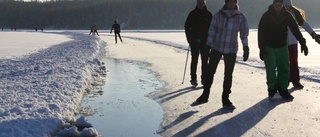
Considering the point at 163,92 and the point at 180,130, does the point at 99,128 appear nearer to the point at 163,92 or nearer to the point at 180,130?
the point at 180,130

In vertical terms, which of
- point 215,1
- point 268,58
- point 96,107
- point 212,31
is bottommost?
point 96,107

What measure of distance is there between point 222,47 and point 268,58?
1.17m

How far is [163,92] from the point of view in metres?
7.26

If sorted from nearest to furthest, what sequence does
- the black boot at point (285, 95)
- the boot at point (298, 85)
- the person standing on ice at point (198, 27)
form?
the black boot at point (285, 95)
the person standing on ice at point (198, 27)
the boot at point (298, 85)

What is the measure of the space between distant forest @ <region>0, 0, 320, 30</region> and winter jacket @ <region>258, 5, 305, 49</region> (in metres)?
125

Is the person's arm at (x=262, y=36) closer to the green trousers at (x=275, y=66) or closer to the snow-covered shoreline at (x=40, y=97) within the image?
the green trousers at (x=275, y=66)

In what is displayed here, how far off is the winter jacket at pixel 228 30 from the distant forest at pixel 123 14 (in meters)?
126

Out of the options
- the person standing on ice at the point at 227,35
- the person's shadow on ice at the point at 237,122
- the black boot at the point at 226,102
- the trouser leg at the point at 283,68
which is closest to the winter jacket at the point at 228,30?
the person standing on ice at the point at 227,35

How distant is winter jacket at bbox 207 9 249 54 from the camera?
5.62 m

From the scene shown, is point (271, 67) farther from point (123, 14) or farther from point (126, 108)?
point (123, 14)

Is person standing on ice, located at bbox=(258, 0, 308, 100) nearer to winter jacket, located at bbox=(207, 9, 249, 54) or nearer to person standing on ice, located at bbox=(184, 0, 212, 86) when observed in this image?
winter jacket, located at bbox=(207, 9, 249, 54)

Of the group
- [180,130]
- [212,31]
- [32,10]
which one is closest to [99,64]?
[212,31]

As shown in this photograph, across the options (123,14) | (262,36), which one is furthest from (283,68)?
(123,14)

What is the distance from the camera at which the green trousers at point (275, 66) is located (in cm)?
646
